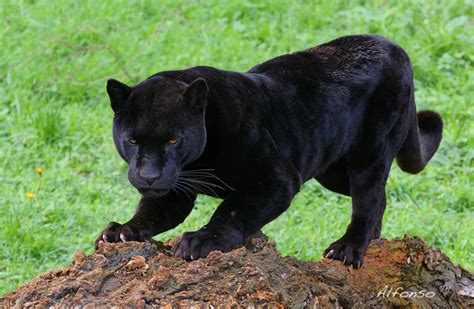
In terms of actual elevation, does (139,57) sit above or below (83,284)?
below

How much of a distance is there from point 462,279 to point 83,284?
2012 millimetres

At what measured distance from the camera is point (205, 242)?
167 inches

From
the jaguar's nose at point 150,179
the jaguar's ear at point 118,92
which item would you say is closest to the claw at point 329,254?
the jaguar's nose at point 150,179

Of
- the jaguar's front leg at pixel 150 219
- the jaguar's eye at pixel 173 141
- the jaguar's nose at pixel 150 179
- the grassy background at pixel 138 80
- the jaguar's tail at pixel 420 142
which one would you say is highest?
the jaguar's eye at pixel 173 141

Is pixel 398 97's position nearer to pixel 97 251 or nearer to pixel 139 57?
pixel 97 251

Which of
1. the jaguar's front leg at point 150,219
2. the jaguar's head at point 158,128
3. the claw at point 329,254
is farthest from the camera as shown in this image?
the claw at point 329,254

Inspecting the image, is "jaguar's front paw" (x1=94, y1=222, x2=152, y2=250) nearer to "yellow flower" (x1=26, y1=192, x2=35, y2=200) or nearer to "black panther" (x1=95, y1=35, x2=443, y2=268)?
"black panther" (x1=95, y1=35, x2=443, y2=268)

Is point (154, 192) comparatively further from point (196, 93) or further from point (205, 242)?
point (196, 93)

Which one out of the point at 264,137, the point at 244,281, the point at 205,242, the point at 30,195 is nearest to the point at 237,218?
the point at 205,242

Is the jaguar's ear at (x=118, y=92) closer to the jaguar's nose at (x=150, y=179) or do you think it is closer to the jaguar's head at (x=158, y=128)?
the jaguar's head at (x=158, y=128)

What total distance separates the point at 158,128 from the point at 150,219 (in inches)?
21.2

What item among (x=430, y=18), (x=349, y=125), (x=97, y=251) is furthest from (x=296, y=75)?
(x=430, y=18)

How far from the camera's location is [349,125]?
5441 millimetres

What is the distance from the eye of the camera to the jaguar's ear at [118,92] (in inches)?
174
